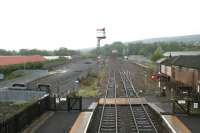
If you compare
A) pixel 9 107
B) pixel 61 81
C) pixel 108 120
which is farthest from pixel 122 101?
pixel 61 81

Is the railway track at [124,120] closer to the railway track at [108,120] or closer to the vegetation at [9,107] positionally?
the railway track at [108,120]

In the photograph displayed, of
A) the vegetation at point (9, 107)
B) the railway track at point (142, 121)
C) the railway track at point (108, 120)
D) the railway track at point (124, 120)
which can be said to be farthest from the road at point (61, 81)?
the railway track at point (142, 121)

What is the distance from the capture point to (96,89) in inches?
1705

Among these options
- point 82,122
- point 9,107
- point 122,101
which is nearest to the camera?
point 82,122

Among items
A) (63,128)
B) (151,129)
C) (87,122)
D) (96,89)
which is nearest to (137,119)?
(151,129)

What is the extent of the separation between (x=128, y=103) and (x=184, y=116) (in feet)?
29.4

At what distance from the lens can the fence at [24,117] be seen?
15828mm

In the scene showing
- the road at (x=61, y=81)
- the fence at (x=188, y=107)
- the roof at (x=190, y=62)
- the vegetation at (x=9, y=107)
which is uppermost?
the roof at (x=190, y=62)

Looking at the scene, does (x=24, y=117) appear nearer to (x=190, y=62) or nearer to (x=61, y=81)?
(x=190, y=62)

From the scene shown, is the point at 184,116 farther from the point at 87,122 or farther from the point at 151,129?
the point at 87,122

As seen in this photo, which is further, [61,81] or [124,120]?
[61,81]

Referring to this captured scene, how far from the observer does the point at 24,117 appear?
1909cm

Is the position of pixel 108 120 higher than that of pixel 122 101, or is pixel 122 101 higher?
pixel 108 120

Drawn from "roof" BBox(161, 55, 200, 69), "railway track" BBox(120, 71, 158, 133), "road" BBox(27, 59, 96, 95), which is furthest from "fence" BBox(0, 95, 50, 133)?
"roof" BBox(161, 55, 200, 69)
